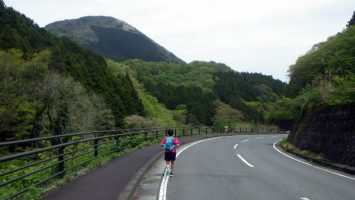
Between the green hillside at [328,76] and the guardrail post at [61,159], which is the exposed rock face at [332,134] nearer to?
the green hillside at [328,76]

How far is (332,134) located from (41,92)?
3108cm

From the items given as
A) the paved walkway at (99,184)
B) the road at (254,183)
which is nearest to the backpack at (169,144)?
the road at (254,183)

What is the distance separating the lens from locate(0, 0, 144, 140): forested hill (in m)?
34.4

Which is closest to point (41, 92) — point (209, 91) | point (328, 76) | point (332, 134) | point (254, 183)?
point (328, 76)

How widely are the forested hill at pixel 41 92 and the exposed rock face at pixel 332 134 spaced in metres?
15.2

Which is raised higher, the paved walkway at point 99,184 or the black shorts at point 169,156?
the black shorts at point 169,156

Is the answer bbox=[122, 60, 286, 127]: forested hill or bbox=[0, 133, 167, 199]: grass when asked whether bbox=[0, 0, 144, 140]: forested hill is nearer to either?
bbox=[0, 133, 167, 199]: grass

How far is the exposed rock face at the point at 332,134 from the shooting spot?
595 inches

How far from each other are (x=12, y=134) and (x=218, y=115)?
199 ft

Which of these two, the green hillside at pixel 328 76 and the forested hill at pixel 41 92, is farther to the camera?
the forested hill at pixel 41 92

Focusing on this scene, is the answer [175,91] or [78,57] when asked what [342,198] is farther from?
[175,91]

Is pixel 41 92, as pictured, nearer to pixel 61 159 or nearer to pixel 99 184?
pixel 61 159

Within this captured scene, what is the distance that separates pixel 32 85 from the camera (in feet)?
132

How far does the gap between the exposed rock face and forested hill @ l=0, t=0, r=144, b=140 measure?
15.2 metres
